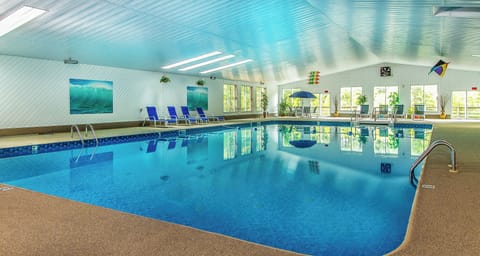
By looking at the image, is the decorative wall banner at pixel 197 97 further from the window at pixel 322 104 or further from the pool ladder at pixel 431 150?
the pool ladder at pixel 431 150

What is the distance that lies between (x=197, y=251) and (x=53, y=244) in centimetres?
99

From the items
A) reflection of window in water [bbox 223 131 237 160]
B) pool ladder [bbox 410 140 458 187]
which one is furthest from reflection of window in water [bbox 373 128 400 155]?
reflection of window in water [bbox 223 131 237 160]

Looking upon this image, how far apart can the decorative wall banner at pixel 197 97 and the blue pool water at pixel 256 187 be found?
7.52 m

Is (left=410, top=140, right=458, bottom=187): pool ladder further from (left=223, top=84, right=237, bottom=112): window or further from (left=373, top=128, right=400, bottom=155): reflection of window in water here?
(left=223, top=84, right=237, bottom=112): window

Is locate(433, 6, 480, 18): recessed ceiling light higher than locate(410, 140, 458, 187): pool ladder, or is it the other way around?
locate(433, 6, 480, 18): recessed ceiling light

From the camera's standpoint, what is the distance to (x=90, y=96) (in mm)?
11602

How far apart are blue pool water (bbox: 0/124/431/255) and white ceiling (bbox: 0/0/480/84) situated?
2812mm

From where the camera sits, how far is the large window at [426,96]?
18.6m

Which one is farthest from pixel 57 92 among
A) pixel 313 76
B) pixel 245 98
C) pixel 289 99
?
pixel 289 99

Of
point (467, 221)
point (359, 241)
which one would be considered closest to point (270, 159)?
point (359, 241)

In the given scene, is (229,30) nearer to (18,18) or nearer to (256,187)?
(18,18)

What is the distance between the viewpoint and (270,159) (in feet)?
23.1

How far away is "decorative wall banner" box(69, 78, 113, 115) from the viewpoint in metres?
11.2

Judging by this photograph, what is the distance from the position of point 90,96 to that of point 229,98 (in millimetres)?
8767
